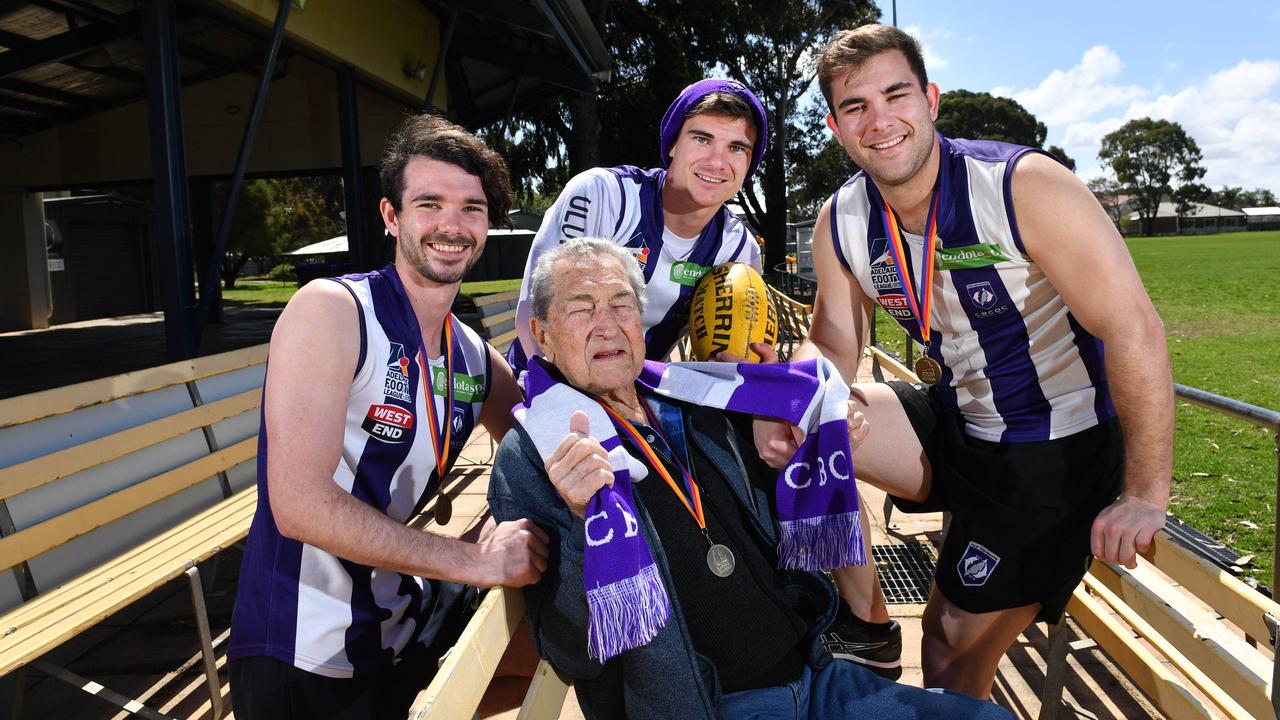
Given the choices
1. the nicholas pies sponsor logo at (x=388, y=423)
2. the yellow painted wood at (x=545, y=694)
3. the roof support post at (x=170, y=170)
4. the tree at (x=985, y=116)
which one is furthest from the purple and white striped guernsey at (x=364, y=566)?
the tree at (x=985, y=116)

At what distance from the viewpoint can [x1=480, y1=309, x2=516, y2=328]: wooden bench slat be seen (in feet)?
25.4

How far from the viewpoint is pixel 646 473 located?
7.29ft

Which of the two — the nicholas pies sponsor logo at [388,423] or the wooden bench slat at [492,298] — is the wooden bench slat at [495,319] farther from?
the nicholas pies sponsor logo at [388,423]

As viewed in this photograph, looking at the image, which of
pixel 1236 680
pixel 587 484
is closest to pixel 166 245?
pixel 587 484

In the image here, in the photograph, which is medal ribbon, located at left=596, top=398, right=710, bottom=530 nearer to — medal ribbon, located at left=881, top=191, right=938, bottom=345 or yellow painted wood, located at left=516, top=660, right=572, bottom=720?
yellow painted wood, located at left=516, top=660, right=572, bottom=720

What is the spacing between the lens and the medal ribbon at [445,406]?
245 cm

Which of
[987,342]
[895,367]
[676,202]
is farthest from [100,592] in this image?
[895,367]

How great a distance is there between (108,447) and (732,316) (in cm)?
253

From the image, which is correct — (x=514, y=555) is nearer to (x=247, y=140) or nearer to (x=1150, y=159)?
(x=247, y=140)

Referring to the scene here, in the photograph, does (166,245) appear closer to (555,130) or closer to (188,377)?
(188,377)

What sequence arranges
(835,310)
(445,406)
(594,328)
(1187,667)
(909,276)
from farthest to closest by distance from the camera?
(835,310), (909,276), (445,406), (594,328), (1187,667)

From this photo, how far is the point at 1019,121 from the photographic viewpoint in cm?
8056

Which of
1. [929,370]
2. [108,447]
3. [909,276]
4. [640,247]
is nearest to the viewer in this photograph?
[909,276]

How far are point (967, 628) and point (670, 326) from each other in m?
1.52
